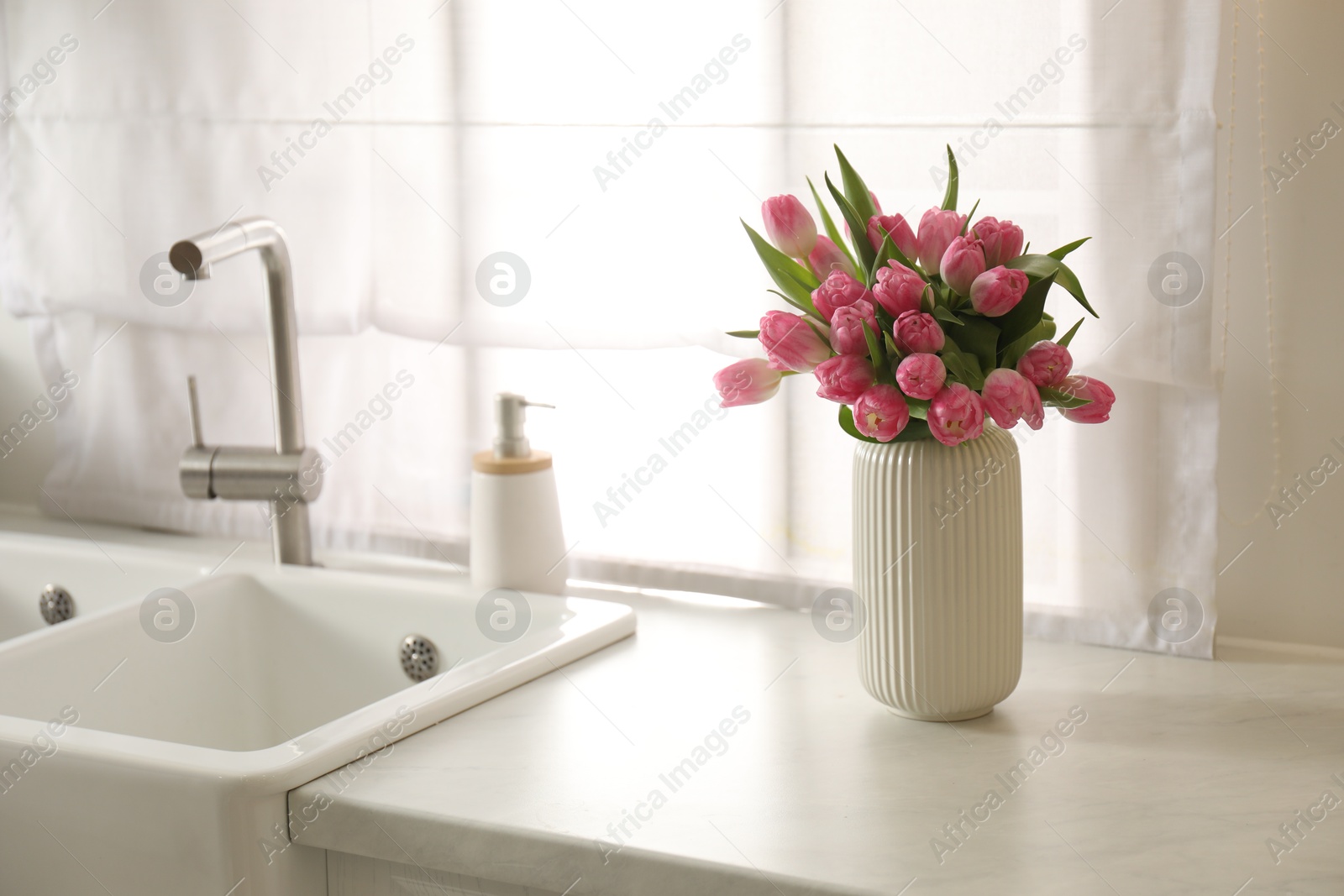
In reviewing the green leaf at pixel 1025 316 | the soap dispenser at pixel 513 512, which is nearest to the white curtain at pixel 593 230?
the soap dispenser at pixel 513 512

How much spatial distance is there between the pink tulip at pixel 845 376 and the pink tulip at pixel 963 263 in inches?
3.2

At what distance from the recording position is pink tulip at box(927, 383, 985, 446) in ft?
2.84

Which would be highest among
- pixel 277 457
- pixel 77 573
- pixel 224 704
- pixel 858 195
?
pixel 858 195

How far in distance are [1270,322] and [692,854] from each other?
0.67m

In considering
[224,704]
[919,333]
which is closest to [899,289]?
[919,333]

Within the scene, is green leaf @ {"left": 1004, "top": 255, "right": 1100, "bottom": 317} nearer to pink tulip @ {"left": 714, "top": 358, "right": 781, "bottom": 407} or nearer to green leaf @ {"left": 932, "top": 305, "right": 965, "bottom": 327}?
green leaf @ {"left": 932, "top": 305, "right": 965, "bottom": 327}

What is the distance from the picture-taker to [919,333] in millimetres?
874

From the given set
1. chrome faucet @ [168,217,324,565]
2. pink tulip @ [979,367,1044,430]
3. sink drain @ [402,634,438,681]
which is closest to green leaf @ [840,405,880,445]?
pink tulip @ [979,367,1044,430]

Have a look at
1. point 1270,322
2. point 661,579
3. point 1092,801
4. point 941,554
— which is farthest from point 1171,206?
point 661,579

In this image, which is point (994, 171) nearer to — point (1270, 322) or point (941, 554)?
point (1270, 322)

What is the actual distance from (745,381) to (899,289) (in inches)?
5.4

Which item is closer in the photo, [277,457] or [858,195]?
[858,195]

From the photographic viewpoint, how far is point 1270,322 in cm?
108

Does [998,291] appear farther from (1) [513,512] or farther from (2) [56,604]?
(2) [56,604]
